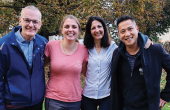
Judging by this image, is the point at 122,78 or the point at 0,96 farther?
the point at 122,78

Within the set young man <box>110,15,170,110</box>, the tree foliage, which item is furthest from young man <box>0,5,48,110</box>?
the tree foliage

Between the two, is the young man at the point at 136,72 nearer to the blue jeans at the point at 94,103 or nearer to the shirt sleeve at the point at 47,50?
the blue jeans at the point at 94,103

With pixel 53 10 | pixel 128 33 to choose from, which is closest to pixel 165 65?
pixel 128 33

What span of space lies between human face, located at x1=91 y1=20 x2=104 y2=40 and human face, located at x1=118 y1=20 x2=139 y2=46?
22.4 inches

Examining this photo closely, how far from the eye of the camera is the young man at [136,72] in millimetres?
2248

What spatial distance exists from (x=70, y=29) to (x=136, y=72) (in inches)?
53.1

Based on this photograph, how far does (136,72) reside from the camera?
2.34 m

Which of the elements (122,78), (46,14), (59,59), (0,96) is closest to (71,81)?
(59,59)

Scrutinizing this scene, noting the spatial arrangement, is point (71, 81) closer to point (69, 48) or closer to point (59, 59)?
point (59, 59)

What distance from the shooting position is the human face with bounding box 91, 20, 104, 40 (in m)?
2.91

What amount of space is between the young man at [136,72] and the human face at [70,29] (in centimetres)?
82

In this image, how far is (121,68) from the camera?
8.26 feet

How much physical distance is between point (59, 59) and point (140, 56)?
132cm

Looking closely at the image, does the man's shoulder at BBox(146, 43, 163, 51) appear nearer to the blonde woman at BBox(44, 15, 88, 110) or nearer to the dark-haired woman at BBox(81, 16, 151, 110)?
the dark-haired woman at BBox(81, 16, 151, 110)
